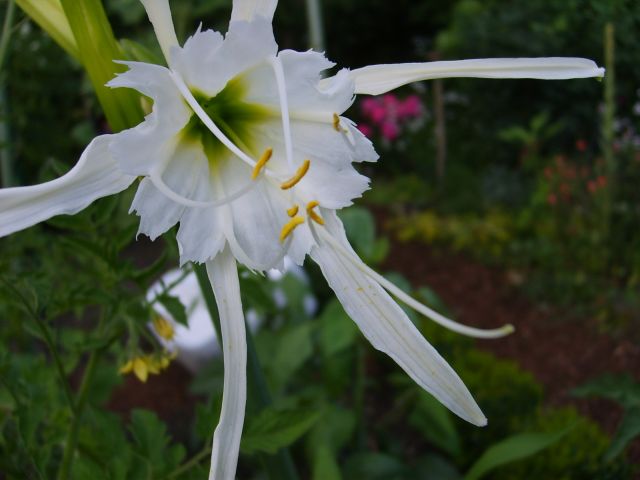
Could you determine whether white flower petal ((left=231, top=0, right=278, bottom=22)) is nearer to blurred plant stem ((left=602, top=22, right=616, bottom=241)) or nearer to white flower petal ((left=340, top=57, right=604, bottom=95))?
white flower petal ((left=340, top=57, right=604, bottom=95))


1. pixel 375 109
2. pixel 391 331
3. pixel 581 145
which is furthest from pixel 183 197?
pixel 375 109

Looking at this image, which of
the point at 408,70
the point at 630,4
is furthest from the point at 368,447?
the point at 408,70

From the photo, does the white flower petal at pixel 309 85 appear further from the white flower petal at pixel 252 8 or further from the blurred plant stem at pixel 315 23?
the blurred plant stem at pixel 315 23

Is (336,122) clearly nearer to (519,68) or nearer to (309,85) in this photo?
(309,85)

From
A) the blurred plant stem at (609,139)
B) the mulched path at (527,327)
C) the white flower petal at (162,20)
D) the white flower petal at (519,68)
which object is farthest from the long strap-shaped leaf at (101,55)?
the blurred plant stem at (609,139)

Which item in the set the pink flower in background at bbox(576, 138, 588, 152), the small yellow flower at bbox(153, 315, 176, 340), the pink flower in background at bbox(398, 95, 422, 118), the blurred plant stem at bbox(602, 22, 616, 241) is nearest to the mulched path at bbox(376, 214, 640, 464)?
the blurred plant stem at bbox(602, 22, 616, 241)
